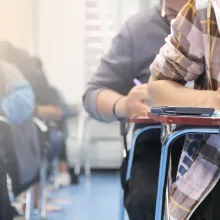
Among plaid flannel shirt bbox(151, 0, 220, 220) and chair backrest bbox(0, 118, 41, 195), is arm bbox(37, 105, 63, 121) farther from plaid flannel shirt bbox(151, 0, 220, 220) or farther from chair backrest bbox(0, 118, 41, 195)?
plaid flannel shirt bbox(151, 0, 220, 220)

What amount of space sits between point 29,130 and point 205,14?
1.32m

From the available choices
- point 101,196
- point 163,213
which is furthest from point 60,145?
point 163,213

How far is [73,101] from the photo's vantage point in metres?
3.90

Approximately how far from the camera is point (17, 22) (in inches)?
125

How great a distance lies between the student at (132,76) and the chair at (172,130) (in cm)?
20

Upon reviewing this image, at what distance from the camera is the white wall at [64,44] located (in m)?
3.84

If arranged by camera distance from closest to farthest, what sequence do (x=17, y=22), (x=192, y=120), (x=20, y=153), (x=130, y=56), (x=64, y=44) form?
(x=192, y=120) → (x=130, y=56) → (x=20, y=153) → (x=17, y=22) → (x=64, y=44)

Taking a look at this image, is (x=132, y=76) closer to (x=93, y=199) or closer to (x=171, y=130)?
(x=171, y=130)

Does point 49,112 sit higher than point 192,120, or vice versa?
point 192,120

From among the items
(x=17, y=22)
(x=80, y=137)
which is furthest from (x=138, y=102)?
(x=80, y=137)

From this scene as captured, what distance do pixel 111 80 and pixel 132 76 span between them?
0.20ft

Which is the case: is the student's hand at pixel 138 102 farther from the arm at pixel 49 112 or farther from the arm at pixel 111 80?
the arm at pixel 49 112

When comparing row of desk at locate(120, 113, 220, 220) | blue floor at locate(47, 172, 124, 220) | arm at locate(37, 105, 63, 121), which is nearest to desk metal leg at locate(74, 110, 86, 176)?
blue floor at locate(47, 172, 124, 220)

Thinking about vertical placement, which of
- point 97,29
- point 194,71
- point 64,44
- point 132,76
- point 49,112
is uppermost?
point 194,71
